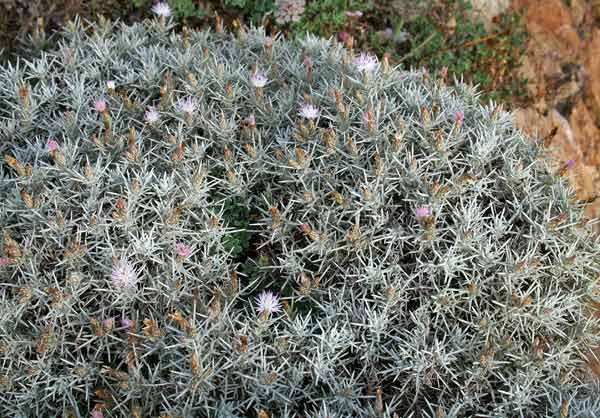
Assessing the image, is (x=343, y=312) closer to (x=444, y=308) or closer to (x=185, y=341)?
(x=444, y=308)

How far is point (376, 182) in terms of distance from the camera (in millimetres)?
2316

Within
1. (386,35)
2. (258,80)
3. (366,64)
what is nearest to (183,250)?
(258,80)

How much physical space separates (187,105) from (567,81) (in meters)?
2.88

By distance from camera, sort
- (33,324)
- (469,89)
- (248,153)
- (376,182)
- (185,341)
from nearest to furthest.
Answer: (185,341) → (33,324) → (376,182) → (248,153) → (469,89)

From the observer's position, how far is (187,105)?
254cm

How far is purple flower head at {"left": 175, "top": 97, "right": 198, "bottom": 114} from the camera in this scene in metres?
2.53

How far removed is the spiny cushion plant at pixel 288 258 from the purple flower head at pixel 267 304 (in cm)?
1

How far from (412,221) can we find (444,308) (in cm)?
33

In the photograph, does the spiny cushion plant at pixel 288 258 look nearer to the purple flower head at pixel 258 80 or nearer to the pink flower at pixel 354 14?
the purple flower head at pixel 258 80

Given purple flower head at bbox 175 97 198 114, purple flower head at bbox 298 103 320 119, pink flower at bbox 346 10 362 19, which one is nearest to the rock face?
pink flower at bbox 346 10 362 19

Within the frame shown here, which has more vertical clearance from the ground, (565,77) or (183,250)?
(183,250)

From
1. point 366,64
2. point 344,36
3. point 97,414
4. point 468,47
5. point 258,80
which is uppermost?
point 366,64

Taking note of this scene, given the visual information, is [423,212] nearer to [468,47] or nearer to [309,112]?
[309,112]

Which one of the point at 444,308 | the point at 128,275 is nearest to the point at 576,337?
the point at 444,308
